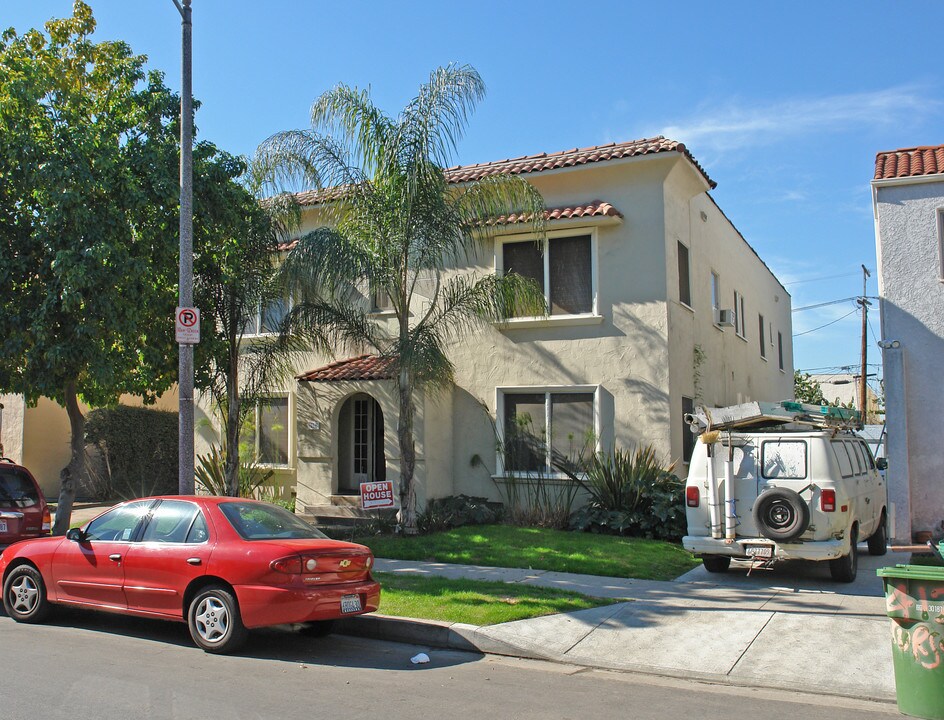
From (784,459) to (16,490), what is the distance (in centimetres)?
1002

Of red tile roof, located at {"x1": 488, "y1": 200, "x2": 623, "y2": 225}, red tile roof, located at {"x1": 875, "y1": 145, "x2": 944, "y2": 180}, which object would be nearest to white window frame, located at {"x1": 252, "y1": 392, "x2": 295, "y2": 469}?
red tile roof, located at {"x1": 488, "y1": 200, "x2": 623, "y2": 225}

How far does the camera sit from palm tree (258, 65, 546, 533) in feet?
44.7

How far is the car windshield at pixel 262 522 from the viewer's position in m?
8.02

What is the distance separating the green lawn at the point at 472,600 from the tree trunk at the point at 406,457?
3735 millimetres

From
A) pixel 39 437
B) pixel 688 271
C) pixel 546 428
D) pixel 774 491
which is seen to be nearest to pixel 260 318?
pixel 546 428

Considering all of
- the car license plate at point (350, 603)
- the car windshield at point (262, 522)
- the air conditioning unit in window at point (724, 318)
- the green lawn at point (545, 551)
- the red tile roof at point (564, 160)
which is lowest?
the green lawn at point (545, 551)

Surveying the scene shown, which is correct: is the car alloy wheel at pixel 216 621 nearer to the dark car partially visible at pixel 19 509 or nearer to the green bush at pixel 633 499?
the dark car partially visible at pixel 19 509

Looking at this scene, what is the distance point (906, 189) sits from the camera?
44.2 ft

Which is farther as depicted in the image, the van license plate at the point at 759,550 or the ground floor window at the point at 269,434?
the ground floor window at the point at 269,434

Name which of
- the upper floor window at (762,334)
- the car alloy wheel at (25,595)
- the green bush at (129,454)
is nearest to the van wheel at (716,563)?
the car alloy wheel at (25,595)

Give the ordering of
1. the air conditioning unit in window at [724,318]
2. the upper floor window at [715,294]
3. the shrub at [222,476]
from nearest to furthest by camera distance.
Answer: the shrub at [222,476] < the air conditioning unit in window at [724,318] < the upper floor window at [715,294]

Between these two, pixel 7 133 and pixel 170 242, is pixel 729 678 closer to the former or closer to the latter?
pixel 170 242

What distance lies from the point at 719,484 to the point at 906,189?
20.8 ft

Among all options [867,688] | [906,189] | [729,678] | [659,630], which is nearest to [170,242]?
[659,630]
